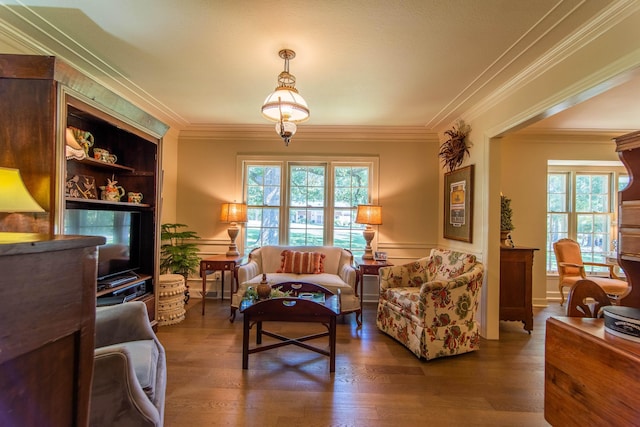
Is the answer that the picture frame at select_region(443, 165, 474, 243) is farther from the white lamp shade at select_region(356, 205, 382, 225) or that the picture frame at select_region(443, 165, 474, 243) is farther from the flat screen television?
the flat screen television

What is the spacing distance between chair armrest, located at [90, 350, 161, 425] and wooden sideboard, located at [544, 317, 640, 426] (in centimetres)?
195

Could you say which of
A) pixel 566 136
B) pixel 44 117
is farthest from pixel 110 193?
pixel 566 136

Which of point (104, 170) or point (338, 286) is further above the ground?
point (104, 170)

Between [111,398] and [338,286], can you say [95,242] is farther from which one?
[338,286]

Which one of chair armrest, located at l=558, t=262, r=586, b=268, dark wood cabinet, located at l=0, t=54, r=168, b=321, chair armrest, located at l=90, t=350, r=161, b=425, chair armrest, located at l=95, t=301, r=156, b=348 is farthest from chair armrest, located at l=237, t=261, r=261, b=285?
chair armrest, located at l=558, t=262, r=586, b=268

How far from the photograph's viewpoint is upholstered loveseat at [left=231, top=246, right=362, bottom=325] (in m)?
3.35

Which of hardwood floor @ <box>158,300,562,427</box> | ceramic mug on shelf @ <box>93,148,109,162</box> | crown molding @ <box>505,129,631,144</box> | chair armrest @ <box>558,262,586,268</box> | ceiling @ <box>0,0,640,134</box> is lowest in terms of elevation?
hardwood floor @ <box>158,300,562,427</box>

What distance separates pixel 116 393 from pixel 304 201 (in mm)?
3468

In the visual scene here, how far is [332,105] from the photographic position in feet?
11.3

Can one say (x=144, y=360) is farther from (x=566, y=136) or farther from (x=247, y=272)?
(x=566, y=136)

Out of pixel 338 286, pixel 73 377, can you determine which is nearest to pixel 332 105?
pixel 338 286

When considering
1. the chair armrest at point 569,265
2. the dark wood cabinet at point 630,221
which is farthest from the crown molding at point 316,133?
the dark wood cabinet at point 630,221

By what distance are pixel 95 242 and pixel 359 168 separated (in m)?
3.96

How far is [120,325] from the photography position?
1756mm
